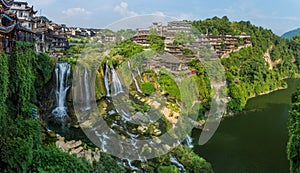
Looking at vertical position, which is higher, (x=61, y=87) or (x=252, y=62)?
(x=252, y=62)

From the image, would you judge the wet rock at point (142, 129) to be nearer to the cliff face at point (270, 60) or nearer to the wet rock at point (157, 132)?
the wet rock at point (157, 132)

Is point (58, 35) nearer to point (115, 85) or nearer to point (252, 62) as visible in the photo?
point (115, 85)

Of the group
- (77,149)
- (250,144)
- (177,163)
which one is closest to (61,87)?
(77,149)

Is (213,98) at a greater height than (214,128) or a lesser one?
greater

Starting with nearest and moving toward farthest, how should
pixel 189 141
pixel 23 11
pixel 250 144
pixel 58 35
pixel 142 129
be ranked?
1. pixel 142 129
2. pixel 250 144
3. pixel 189 141
4. pixel 23 11
5. pixel 58 35

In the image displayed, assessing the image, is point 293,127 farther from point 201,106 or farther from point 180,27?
point 180,27

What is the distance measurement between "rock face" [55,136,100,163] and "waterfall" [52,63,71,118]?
1.79 m

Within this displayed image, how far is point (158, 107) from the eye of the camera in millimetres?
13500

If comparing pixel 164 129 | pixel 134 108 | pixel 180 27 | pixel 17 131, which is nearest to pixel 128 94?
pixel 134 108

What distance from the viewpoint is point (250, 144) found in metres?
12.4

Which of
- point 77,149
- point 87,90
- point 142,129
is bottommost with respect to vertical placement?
point 77,149

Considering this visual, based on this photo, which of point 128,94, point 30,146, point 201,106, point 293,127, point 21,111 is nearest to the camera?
point 30,146

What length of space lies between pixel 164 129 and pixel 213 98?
615cm

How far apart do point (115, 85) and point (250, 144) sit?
6.56 m
